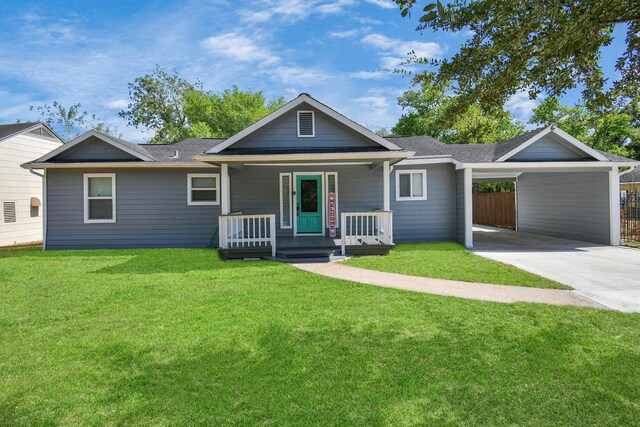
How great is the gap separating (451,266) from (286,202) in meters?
6.19

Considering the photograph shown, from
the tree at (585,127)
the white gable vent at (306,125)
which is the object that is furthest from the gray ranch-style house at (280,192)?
the tree at (585,127)

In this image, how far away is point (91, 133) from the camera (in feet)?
40.7

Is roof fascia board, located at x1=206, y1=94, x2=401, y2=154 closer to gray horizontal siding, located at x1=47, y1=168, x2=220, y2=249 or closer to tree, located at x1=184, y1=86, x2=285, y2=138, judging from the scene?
gray horizontal siding, located at x1=47, y1=168, x2=220, y2=249

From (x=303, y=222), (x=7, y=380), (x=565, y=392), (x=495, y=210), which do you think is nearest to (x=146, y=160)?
(x=303, y=222)

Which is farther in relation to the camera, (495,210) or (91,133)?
(495,210)

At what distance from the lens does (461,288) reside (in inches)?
263

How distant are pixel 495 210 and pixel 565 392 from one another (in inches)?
805

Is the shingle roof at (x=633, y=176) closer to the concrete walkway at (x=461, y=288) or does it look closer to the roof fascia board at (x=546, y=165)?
the roof fascia board at (x=546, y=165)

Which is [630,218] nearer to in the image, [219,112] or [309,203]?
[309,203]

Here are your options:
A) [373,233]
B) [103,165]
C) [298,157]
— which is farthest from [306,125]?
[103,165]

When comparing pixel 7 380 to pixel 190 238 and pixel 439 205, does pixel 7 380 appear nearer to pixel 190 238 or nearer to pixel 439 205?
pixel 190 238

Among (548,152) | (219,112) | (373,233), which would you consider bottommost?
(373,233)

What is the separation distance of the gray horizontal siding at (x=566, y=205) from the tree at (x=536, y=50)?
10116 mm

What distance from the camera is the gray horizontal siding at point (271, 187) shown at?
12.9 metres
